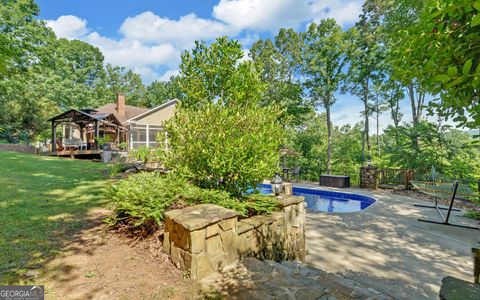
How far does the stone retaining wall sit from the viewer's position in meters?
2.65

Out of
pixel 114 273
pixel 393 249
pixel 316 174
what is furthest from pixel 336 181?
pixel 114 273

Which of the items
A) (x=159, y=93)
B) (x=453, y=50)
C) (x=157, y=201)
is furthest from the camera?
(x=159, y=93)

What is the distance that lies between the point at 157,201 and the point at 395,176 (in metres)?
13.8

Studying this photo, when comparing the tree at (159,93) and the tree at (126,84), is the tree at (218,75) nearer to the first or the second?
the tree at (159,93)

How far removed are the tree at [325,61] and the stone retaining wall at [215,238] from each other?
16.3m

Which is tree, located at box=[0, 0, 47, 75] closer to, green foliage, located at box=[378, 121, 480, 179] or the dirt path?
the dirt path

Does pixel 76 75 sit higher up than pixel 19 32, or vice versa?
pixel 76 75

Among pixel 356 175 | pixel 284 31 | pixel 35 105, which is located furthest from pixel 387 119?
pixel 35 105

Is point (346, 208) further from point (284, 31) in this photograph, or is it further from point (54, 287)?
point (284, 31)

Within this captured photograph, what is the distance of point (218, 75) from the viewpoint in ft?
17.6

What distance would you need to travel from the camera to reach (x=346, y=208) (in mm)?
10648

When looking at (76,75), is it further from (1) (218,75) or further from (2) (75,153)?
(1) (218,75)

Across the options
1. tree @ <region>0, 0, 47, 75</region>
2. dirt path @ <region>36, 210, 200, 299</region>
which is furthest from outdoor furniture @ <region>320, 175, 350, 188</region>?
tree @ <region>0, 0, 47, 75</region>

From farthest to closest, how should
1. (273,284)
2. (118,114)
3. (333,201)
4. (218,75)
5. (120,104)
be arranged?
(120,104)
(118,114)
(333,201)
(218,75)
(273,284)
